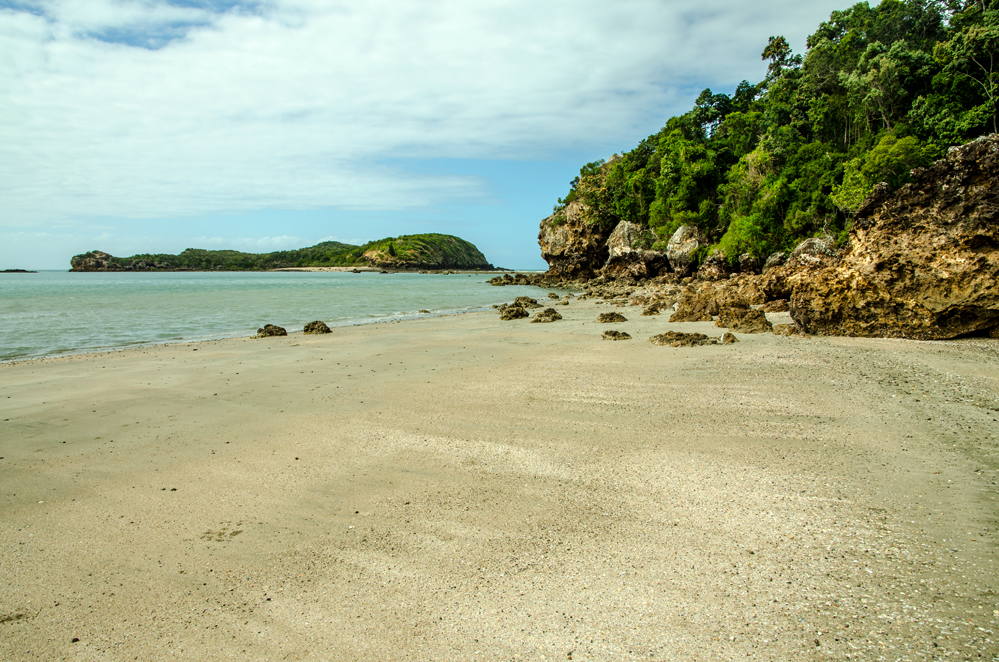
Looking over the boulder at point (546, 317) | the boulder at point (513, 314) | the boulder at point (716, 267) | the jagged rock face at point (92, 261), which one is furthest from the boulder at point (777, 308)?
the jagged rock face at point (92, 261)

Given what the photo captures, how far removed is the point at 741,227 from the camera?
1339 inches

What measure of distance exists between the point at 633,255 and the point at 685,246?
793 centimetres

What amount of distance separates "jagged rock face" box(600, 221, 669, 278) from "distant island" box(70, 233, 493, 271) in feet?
382

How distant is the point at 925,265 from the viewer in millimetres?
10086

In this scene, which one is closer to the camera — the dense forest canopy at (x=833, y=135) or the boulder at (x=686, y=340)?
the boulder at (x=686, y=340)

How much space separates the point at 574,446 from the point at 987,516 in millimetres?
3216

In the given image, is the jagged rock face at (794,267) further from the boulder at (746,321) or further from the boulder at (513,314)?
the boulder at (513,314)

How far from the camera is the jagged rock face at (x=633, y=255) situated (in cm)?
4872

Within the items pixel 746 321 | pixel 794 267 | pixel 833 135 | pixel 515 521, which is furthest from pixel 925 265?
pixel 833 135

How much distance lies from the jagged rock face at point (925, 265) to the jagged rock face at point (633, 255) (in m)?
37.6

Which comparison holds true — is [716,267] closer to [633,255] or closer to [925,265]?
[633,255]

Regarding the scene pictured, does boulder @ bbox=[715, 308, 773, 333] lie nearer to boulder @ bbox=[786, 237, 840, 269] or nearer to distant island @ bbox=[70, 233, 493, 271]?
boulder @ bbox=[786, 237, 840, 269]

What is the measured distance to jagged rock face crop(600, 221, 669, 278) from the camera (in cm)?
4872

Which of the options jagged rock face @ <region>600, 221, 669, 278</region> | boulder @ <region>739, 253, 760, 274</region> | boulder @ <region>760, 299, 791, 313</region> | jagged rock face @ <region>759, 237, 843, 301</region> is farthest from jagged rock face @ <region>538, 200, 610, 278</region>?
boulder @ <region>760, 299, 791, 313</region>
